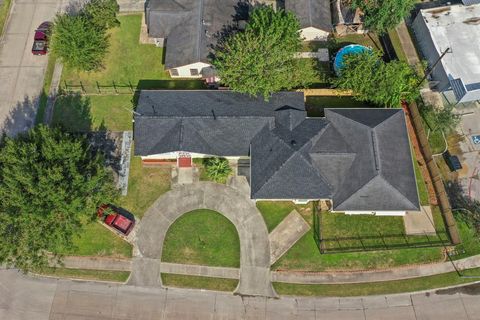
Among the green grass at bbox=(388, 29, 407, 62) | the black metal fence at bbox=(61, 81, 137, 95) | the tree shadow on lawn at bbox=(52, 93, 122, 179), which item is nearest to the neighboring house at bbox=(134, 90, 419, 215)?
the tree shadow on lawn at bbox=(52, 93, 122, 179)

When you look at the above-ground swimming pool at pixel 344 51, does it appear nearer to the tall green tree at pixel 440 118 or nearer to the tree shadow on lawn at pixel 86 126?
the tall green tree at pixel 440 118

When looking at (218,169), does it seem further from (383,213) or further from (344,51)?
(344,51)

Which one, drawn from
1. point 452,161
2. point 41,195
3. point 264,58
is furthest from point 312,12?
point 41,195

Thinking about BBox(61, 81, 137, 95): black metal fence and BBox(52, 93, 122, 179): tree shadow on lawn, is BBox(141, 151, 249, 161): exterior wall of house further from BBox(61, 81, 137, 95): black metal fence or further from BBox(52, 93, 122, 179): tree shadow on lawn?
BBox(61, 81, 137, 95): black metal fence

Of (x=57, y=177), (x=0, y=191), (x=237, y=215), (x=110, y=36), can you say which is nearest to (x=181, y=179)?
(x=237, y=215)

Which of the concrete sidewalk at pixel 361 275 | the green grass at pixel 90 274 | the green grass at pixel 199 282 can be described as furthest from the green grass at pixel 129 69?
the concrete sidewalk at pixel 361 275

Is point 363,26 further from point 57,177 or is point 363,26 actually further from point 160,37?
point 57,177
